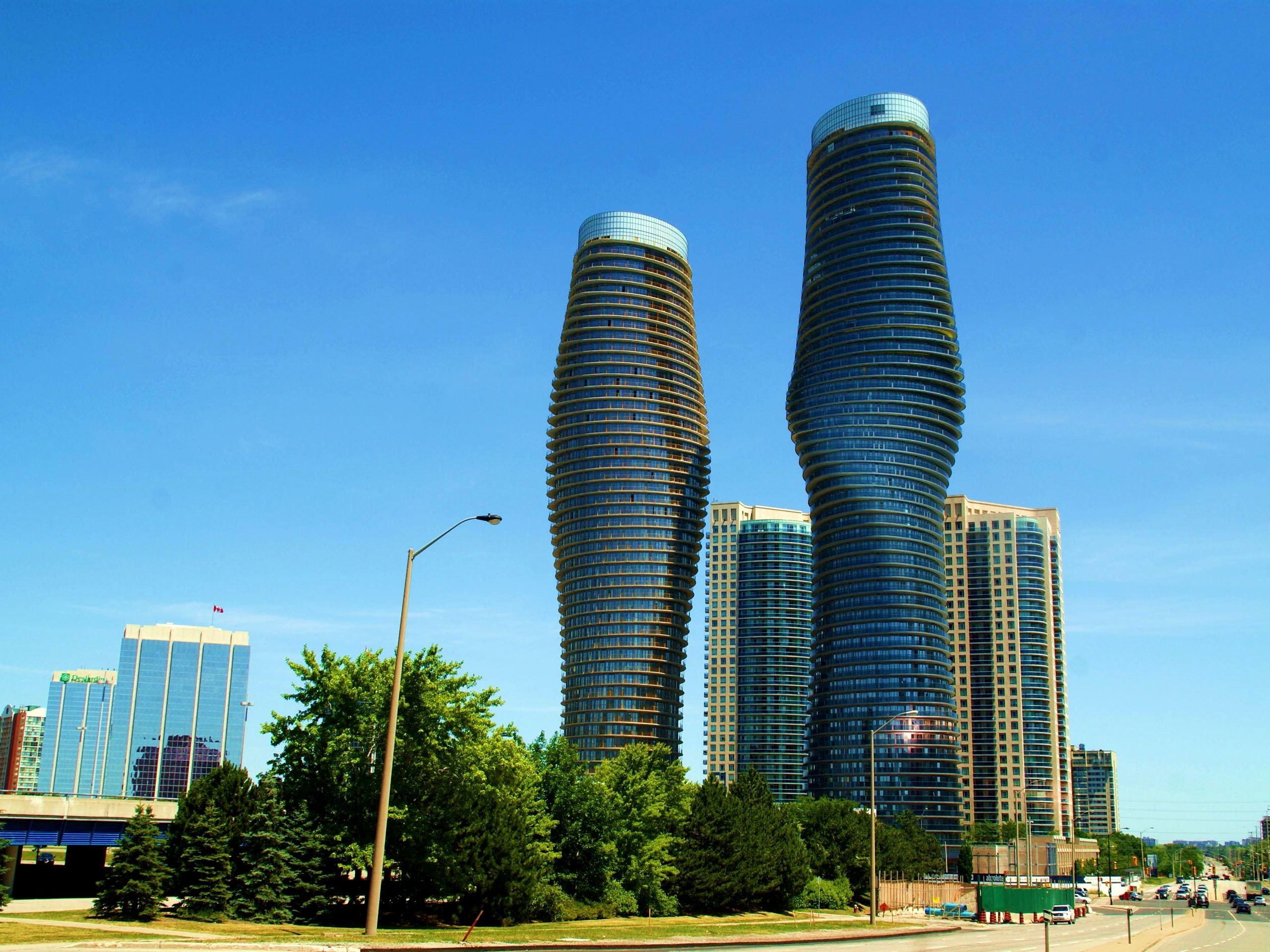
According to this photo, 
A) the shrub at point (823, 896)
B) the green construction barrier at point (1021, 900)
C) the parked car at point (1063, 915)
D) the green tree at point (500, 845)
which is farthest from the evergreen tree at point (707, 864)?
the parked car at point (1063, 915)

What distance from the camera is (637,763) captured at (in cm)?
7550

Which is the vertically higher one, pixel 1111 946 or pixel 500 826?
pixel 500 826

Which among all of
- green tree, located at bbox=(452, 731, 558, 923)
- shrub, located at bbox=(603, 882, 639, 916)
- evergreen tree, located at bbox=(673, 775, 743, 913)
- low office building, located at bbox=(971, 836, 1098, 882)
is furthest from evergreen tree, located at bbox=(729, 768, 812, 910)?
low office building, located at bbox=(971, 836, 1098, 882)

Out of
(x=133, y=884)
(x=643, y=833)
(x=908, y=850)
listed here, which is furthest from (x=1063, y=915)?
(x=133, y=884)

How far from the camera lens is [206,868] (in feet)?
149

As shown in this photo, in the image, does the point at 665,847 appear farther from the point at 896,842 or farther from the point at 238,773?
the point at 896,842

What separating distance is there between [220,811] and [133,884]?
16.1ft

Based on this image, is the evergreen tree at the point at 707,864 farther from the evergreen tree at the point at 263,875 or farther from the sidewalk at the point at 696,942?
the evergreen tree at the point at 263,875

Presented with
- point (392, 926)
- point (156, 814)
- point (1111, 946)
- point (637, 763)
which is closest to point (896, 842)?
point (637, 763)

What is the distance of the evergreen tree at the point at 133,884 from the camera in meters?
42.8

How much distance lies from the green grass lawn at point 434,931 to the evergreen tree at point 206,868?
141cm

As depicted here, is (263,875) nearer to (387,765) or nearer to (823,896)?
(387,765)

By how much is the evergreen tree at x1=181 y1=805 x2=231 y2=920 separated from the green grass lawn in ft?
4.64

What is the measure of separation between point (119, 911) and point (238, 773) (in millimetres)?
7868
